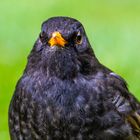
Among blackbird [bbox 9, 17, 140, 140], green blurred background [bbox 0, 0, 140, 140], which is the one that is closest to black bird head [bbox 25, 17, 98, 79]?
blackbird [bbox 9, 17, 140, 140]

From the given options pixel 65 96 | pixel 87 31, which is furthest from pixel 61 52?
pixel 87 31

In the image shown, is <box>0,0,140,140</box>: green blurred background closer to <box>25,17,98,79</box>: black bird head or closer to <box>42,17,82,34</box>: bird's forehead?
<box>25,17,98,79</box>: black bird head

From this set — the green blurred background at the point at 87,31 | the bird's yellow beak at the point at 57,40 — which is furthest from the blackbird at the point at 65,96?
the green blurred background at the point at 87,31

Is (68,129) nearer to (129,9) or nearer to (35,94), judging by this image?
(35,94)

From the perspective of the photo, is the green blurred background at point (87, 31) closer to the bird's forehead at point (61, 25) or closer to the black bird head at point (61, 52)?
the black bird head at point (61, 52)

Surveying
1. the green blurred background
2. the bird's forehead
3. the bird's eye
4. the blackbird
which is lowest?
the green blurred background

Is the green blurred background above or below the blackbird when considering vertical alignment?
below

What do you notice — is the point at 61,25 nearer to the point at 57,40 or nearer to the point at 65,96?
the point at 57,40
